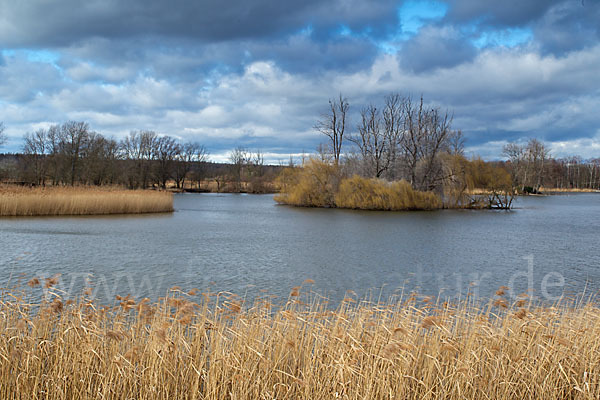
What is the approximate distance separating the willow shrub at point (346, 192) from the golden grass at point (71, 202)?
12.0 meters

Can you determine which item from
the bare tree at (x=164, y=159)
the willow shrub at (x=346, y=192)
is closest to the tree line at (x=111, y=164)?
the bare tree at (x=164, y=159)

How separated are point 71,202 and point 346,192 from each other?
18.5m

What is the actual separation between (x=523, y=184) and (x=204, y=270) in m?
75.3

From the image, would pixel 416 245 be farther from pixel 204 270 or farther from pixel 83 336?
pixel 83 336

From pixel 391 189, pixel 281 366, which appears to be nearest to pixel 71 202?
pixel 391 189

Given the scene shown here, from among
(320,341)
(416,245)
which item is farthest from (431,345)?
(416,245)

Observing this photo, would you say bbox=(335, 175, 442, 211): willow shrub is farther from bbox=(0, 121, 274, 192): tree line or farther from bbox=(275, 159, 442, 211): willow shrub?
bbox=(0, 121, 274, 192): tree line

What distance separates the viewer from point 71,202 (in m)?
25.5

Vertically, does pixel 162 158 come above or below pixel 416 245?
above

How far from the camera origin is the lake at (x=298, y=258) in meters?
9.55

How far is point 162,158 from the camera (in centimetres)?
7575

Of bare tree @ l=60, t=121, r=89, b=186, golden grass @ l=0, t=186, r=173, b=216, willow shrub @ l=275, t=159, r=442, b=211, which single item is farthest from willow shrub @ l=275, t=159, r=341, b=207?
bare tree @ l=60, t=121, r=89, b=186

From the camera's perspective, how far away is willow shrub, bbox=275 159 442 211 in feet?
111

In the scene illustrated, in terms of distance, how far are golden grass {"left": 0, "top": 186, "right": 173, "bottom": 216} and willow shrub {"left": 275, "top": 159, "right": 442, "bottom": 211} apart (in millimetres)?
11998
